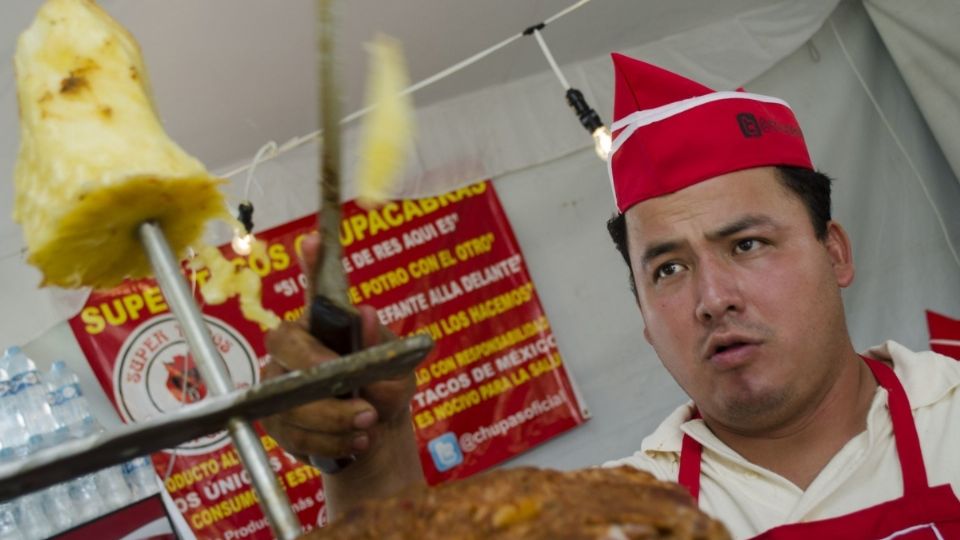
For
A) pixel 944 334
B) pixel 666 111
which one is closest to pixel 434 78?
pixel 666 111

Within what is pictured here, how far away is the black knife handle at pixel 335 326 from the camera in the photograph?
2.79 feet

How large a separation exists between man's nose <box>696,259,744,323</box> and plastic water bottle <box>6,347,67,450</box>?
7.94ft

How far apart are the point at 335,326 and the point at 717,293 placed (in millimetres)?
994

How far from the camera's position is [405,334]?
362 centimetres

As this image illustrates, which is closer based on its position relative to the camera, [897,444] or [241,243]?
[897,444]

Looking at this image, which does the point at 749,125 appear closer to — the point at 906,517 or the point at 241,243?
the point at 906,517

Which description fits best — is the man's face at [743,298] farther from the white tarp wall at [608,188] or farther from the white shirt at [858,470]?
the white tarp wall at [608,188]

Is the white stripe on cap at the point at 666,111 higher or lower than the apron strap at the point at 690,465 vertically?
higher

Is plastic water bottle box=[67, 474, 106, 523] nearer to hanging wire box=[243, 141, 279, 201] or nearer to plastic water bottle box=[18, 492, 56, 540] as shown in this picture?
plastic water bottle box=[18, 492, 56, 540]

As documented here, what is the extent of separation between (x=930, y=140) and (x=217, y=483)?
164 inches

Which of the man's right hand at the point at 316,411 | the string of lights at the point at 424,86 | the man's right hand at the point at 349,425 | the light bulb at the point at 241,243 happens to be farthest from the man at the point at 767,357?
the light bulb at the point at 241,243

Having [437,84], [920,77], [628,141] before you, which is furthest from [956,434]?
[920,77]

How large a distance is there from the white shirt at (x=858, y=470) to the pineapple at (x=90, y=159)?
39.8 inches

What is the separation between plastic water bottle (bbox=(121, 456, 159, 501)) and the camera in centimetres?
318
